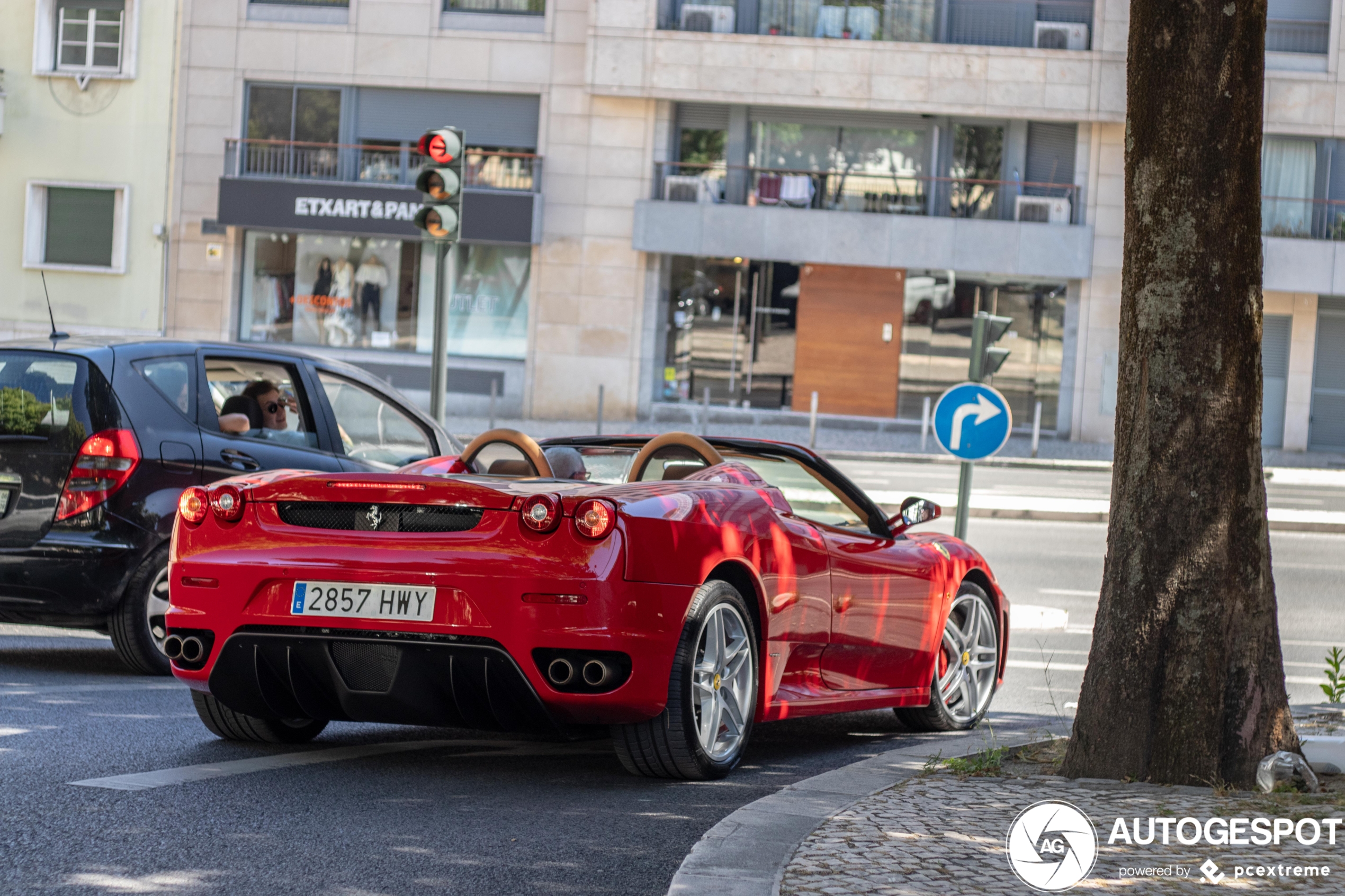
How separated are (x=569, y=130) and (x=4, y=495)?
2667 centimetres

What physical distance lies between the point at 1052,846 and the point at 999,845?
0.47 ft

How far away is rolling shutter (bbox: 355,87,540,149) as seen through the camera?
112 feet

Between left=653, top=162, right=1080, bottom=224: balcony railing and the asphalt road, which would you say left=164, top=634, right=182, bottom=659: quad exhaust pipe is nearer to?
the asphalt road

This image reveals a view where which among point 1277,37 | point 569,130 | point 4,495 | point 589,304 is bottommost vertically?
point 4,495

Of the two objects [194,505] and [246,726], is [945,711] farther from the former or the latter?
[194,505]

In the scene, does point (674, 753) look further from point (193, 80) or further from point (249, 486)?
point (193, 80)

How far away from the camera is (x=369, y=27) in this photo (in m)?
34.2

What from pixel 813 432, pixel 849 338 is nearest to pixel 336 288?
pixel 849 338

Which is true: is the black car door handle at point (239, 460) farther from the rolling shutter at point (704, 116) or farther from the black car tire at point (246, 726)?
the rolling shutter at point (704, 116)

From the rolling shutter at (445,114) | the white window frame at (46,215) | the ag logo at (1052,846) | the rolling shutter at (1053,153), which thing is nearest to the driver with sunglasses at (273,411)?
the ag logo at (1052,846)

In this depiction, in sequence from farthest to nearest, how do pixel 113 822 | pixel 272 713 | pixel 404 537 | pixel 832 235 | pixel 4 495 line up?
pixel 832 235
pixel 4 495
pixel 272 713
pixel 404 537
pixel 113 822

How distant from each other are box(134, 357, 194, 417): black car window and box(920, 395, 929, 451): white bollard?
22419 mm

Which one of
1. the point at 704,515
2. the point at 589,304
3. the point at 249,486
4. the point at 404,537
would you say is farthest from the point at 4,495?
the point at 589,304

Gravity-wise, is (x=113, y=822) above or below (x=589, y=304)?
below
